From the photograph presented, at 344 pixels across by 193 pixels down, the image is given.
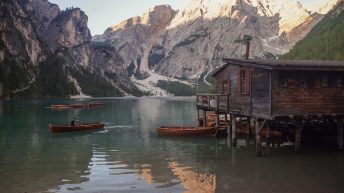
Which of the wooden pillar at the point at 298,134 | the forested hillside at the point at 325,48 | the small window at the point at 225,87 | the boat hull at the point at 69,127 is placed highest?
the forested hillside at the point at 325,48

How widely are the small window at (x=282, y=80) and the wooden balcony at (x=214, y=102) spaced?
892 cm

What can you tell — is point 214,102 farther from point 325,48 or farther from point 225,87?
point 325,48

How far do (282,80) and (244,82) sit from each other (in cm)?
514

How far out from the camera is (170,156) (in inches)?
1403

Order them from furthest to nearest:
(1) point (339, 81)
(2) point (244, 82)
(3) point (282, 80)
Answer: (2) point (244, 82) < (1) point (339, 81) < (3) point (282, 80)

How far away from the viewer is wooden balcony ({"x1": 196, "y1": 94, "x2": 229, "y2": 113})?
42.2 meters

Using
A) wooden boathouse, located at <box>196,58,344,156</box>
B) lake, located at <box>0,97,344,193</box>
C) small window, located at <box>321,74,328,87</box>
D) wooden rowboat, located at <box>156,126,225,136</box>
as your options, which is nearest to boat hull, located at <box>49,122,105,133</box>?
lake, located at <box>0,97,344,193</box>

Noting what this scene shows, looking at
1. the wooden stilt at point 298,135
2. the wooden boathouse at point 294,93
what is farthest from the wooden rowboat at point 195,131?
the wooden stilt at point 298,135

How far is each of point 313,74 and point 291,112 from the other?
4.05 metres

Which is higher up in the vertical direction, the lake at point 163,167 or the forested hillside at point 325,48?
the forested hillside at point 325,48

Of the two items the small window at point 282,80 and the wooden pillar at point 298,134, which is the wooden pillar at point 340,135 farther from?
the small window at point 282,80

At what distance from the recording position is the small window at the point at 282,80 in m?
33.2

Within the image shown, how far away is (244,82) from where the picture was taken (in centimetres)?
3781

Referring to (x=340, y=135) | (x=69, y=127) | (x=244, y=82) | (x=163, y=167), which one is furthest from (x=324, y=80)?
(x=69, y=127)
